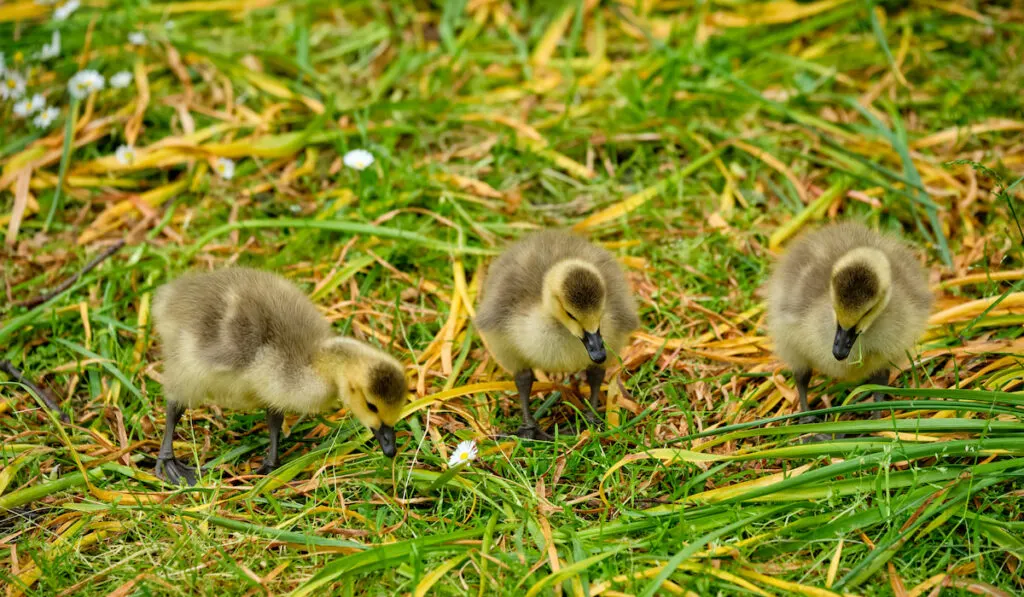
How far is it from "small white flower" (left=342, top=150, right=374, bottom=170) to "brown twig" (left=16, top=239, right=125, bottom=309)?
1.12m

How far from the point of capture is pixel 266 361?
3342mm

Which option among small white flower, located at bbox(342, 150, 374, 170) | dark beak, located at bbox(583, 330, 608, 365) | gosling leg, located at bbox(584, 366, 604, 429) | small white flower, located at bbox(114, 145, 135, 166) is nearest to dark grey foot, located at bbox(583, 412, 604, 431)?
gosling leg, located at bbox(584, 366, 604, 429)

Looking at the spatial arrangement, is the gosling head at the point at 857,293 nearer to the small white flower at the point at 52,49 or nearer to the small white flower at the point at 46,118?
the small white flower at the point at 46,118

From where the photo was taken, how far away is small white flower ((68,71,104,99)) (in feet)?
16.9

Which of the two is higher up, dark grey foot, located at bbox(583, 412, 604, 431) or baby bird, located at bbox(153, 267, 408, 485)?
baby bird, located at bbox(153, 267, 408, 485)

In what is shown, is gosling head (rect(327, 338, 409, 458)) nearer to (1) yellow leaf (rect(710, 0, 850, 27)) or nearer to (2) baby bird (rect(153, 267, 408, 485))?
(2) baby bird (rect(153, 267, 408, 485))

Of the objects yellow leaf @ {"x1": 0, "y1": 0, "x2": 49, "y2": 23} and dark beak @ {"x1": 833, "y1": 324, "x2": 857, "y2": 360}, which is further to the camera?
yellow leaf @ {"x1": 0, "y1": 0, "x2": 49, "y2": 23}

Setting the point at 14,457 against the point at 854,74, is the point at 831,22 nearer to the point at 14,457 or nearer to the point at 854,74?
the point at 854,74

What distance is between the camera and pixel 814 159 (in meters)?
4.86

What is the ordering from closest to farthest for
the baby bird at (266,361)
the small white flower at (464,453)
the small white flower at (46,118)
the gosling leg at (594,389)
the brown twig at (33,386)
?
the baby bird at (266,361) < the small white flower at (464,453) < the gosling leg at (594,389) < the brown twig at (33,386) < the small white flower at (46,118)

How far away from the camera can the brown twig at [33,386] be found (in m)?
3.80

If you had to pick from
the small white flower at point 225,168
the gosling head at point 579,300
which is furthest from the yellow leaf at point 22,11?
the gosling head at point 579,300

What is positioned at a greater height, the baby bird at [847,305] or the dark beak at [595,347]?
the baby bird at [847,305]

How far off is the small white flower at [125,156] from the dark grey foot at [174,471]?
1.92m
